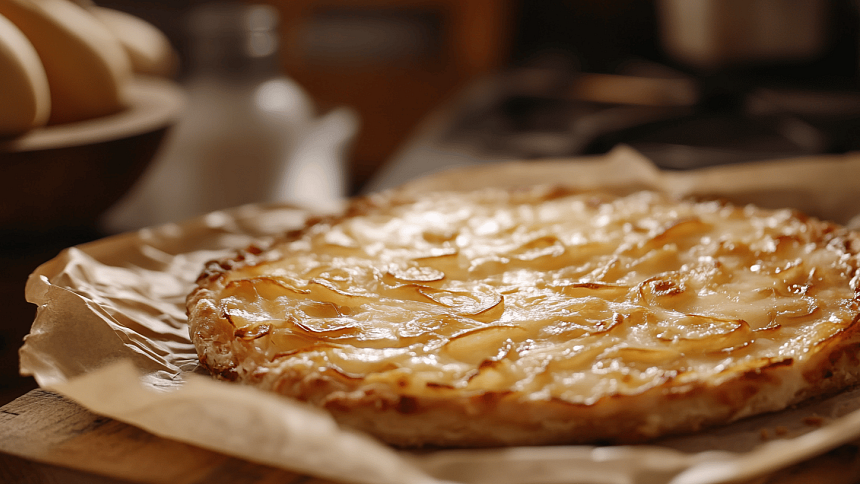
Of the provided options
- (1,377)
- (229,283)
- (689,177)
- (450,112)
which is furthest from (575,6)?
(1,377)

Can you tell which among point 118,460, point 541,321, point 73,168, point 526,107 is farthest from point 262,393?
point 526,107

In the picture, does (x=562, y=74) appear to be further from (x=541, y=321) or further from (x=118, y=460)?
(x=118, y=460)

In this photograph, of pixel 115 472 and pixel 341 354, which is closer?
pixel 115 472

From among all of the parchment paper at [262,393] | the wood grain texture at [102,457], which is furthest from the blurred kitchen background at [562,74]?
the wood grain texture at [102,457]

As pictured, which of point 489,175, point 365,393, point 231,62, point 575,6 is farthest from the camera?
point 575,6

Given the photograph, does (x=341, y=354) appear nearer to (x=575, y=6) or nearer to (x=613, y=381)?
(x=613, y=381)

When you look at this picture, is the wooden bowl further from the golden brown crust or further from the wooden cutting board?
the wooden cutting board

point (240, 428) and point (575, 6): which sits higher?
point (575, 6)

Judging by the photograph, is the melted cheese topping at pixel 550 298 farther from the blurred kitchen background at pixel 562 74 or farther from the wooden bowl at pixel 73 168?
the blurred kitchen background at pixel 562 74
